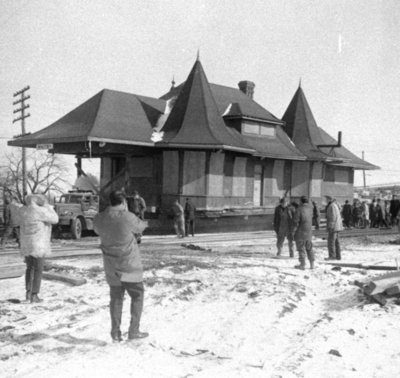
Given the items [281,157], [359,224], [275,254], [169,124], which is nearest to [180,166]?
[169,124]

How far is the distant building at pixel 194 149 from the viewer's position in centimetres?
2242

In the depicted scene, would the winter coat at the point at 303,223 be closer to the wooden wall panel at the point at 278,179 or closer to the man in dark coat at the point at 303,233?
the man in dark coat at the point at 303,233

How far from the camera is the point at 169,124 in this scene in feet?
79.5

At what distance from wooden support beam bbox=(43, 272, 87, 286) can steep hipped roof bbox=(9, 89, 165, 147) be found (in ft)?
39.3

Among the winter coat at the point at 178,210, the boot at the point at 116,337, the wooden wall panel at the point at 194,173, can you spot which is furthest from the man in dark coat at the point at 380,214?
the boot at the point at 116,337

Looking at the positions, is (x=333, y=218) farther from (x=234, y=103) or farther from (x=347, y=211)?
(x=347, y=211)

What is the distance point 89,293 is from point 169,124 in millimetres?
17005

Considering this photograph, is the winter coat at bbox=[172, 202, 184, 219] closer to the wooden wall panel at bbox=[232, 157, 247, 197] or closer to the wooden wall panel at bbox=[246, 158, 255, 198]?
the wooden wall panel at bbox=[232, 157, 247, 197]

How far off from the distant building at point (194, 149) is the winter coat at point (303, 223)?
1114cm

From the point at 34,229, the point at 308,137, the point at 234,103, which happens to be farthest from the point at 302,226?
the point at 308,137

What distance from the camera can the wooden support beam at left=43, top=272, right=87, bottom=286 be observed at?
27.9 feet

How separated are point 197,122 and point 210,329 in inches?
710

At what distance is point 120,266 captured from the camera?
5703 mm

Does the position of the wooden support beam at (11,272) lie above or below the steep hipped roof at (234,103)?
below
